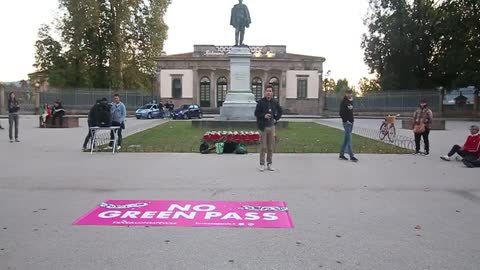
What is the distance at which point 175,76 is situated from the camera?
212 feet

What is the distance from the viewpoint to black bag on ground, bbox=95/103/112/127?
1561 centimetres

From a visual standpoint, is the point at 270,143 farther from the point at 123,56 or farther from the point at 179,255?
the point at 123,56

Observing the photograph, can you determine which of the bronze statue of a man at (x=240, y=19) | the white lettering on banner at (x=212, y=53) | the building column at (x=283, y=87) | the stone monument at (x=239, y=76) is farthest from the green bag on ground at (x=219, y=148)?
the white lettering on banner at (x=212, y=53)

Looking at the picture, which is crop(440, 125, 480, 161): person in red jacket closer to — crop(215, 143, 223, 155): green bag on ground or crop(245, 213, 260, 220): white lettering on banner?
crop(215, 143, 223, 155): green bag on ground

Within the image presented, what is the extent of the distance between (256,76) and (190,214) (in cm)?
5814

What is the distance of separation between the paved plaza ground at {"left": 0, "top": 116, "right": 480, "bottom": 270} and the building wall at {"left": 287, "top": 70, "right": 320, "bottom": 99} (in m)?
51.3

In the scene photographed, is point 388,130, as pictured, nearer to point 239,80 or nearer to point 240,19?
point 239,80

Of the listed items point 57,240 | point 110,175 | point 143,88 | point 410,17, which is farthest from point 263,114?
point 143,88

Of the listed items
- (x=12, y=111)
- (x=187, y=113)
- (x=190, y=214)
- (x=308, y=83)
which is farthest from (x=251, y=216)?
(x=308, y=83)

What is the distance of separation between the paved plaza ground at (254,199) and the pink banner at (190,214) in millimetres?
250

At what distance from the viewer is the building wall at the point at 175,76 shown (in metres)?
64.3

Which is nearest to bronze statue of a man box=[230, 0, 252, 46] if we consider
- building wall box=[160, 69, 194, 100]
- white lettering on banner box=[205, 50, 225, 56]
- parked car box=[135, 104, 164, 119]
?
parked car box=[135, 104, 164, 119]

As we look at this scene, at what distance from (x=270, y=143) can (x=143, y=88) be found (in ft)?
193

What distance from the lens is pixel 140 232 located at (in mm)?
6090
